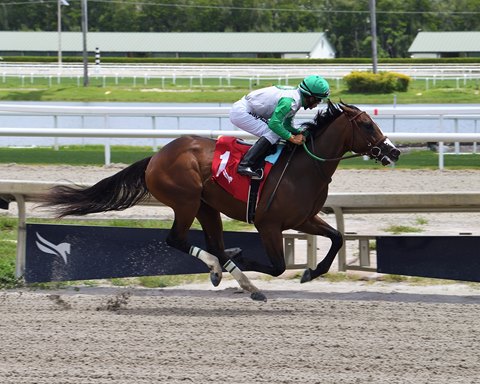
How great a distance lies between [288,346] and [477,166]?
276 inches

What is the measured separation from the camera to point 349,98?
29719 mm

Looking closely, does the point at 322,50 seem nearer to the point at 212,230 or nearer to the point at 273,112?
the point at 212,230

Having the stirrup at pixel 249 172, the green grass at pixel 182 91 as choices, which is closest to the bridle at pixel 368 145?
the stirrup at pixel 249 172

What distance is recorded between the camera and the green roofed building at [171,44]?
52.1 metres

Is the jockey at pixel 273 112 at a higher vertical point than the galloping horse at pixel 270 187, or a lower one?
higher

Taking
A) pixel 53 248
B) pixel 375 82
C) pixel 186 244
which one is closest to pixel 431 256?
pixel 186 244

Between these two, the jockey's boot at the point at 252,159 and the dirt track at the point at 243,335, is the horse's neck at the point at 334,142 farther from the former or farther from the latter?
the dirt track at the point at 243,335

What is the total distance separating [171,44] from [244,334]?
47.9 metres

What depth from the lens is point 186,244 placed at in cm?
656

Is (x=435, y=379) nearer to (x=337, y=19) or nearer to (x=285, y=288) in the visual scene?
(x=285, y=288)

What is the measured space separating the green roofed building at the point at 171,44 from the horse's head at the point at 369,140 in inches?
1793

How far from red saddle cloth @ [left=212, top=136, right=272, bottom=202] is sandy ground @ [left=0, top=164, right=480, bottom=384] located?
73cm

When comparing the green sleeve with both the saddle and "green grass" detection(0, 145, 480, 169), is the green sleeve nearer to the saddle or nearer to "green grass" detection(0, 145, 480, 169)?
the saddle

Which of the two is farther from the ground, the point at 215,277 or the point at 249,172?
the point at 249,172
